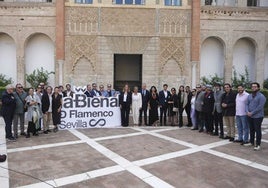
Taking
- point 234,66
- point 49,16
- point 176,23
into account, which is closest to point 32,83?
point 49,16

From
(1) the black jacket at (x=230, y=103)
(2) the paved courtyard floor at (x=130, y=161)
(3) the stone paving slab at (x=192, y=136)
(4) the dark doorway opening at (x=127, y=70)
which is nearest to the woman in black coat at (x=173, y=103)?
(3) the stone paving slab at (x=192, y=136)

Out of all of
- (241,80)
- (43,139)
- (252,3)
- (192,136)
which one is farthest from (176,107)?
(252,3)

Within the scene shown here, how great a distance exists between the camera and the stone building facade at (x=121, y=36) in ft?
58.4

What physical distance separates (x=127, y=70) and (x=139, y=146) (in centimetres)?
1466

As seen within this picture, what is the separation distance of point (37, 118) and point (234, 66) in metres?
15.9

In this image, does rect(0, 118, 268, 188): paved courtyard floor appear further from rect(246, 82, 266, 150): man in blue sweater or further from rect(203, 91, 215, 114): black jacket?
rect(203, 91, 215, 114): black jacket

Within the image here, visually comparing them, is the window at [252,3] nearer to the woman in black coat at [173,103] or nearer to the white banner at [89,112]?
the woman in black coat at [173,103]

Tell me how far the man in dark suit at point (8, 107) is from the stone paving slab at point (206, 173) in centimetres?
506

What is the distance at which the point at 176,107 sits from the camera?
1119 centimetres

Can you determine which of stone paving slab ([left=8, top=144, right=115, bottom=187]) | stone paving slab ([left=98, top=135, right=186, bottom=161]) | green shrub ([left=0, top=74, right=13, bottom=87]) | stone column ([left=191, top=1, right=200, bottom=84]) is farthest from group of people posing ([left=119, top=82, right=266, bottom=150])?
green shrub ([left=0, top=74, right=13, bottom=87])

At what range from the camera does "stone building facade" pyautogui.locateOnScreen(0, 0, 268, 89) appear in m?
17.8

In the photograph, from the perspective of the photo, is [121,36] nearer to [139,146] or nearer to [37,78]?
[37,78]

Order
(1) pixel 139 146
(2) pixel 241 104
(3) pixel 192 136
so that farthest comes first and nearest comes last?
1. (3) pixel 192 136
2. (2) pixel 241 104
3. (1) pixel 139 146

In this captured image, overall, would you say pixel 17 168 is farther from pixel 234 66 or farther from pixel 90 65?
pixel 234 66
